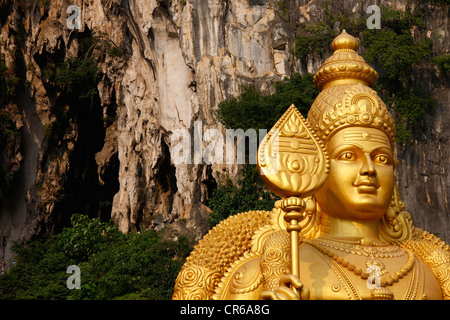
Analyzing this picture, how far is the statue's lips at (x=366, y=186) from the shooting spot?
4.74m

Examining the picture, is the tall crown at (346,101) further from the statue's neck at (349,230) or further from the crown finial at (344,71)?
the statue's neck at (349,230)

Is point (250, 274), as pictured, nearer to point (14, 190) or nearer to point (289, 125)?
point (289, 125)

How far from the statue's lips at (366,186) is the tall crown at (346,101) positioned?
41 centimetres

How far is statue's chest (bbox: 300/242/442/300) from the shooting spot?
4.52 metres

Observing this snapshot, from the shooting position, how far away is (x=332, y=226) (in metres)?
4.98

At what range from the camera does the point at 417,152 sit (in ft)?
66.7

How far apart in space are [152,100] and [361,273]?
2096 centimetres

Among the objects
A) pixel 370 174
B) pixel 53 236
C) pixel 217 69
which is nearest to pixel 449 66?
pixel 217 69

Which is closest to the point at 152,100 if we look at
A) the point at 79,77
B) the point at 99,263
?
the point at 79,77

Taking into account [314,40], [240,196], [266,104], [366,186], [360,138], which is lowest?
[240,196]

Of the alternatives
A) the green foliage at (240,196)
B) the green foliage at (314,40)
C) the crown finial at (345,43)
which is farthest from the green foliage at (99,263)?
the crown finial at (345,43)

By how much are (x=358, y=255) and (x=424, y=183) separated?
16070 millimetres

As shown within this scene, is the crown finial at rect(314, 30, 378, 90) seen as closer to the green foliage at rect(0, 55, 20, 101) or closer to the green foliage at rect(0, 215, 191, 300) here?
the green foliage at rect(0, 215, 191, 300)

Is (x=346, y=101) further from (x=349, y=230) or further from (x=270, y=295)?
(x=270, y=295)
